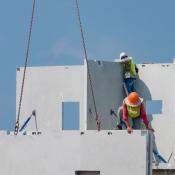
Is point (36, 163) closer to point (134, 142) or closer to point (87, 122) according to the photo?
point (134, 142)

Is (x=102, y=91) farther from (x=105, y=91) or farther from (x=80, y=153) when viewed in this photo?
(x=80, y=153)

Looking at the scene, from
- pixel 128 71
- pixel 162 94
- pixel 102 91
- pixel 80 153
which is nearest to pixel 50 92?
pixel 102 91

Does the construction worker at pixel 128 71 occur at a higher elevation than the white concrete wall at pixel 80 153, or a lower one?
higher

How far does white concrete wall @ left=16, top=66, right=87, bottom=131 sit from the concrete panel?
0.48 meters

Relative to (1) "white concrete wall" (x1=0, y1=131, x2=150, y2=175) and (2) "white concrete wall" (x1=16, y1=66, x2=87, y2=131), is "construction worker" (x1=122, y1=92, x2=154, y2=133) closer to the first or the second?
(2) "white concrete wall" (x1=16, y1=66, x2=87, y2=131)

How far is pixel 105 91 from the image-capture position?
24.3 m

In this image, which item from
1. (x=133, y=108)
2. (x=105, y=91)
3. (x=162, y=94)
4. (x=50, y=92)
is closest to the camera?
(x=133, y=108)

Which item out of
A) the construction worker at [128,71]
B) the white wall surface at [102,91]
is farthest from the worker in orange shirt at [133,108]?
the construction worker at [128,71]

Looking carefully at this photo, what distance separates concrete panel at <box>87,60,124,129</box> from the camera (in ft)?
77.7

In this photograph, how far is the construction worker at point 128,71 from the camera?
25156 mm

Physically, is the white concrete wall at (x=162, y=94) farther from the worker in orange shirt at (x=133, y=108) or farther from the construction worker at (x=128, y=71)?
the worker in orange shirt at (x=133, y=108)

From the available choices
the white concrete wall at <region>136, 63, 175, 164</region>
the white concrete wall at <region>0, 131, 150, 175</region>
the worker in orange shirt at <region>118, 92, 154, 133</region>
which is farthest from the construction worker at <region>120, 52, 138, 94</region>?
the white concrete wall at <region>0, 131, 150, 175</region>

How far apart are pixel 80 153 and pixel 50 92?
8.03 m

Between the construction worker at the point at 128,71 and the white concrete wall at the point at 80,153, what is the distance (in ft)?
27.0
